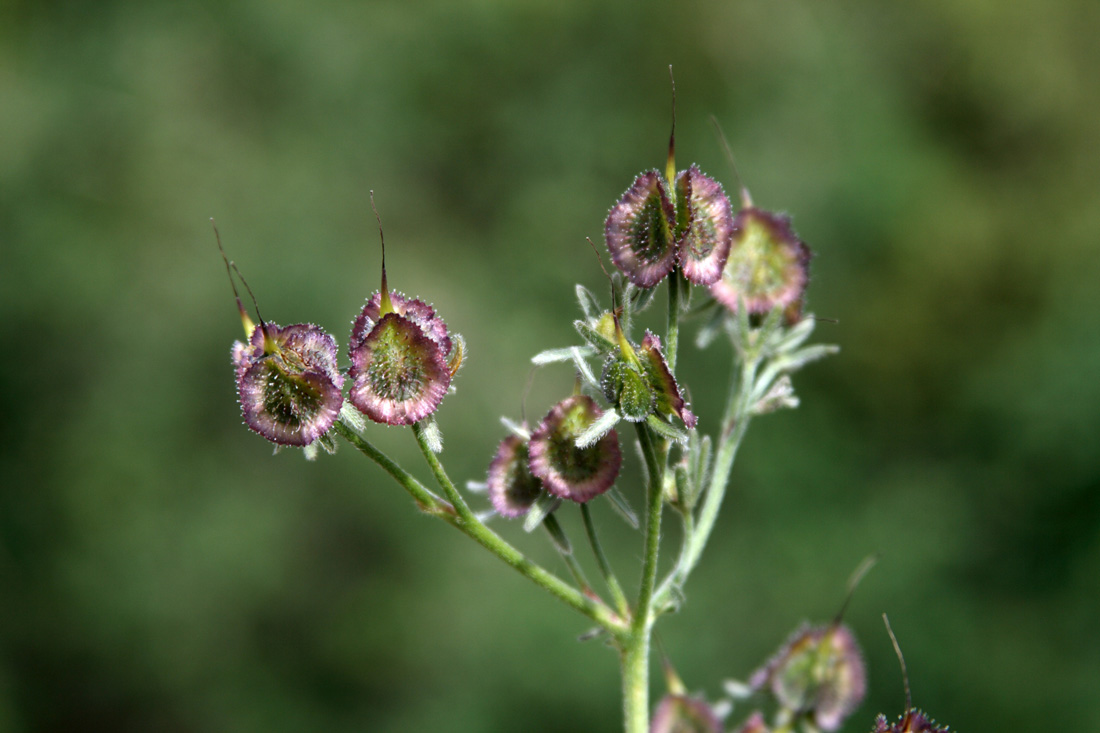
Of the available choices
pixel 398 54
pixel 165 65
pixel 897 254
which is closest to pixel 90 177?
pixel 165 65

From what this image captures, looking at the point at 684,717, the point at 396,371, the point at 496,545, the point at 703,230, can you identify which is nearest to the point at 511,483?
the point at 496,545

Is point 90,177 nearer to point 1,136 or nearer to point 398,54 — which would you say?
point 1,136

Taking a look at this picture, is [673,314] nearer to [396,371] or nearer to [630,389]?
[630,389]

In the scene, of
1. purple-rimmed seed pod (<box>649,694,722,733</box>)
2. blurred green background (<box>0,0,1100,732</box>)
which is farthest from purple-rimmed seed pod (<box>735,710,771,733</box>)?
blurred green background (<box>0,0,1100,732</box>)

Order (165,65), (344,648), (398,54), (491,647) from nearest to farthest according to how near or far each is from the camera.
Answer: (491,647) → (344,648) → (165,65) → (398,54)

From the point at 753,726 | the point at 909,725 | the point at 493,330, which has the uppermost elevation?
the point at 493,330

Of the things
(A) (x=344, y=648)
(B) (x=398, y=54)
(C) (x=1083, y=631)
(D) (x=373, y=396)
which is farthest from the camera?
(B) (x=398, y=54)

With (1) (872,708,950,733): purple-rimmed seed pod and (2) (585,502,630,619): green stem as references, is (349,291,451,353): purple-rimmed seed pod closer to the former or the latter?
(2) (585,502,630,619): green stem
